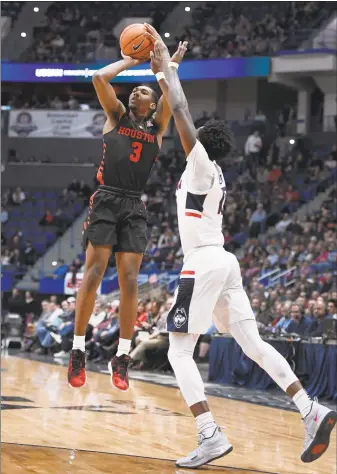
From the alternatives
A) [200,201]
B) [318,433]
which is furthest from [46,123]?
[318,433]

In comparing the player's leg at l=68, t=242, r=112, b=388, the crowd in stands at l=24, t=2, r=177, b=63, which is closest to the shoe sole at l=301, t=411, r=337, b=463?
the player's leg at l=68, t=242, r=112, b=388

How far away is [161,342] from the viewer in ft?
53.3

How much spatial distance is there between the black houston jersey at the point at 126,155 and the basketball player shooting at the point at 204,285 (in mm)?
414

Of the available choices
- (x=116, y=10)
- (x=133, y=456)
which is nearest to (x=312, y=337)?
(x=133, y=456)

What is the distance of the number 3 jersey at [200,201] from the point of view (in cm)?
589

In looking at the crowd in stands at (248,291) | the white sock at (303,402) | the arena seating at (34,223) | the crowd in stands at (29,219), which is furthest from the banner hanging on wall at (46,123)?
the white sock at (303,402)

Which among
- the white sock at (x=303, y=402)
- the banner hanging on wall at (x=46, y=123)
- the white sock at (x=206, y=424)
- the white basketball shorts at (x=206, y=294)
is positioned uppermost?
the banner hanging on wall at (x=46, y=123)

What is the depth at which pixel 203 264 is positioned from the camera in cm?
609

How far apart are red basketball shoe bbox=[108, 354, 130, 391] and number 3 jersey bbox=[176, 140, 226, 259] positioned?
35.3 inches

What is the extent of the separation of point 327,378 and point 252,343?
713cm

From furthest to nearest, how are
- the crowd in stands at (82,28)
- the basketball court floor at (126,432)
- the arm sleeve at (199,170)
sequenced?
the crowd in stands at (82,28) < the basketball court floor at (126,432) < the arm sleeve at (199,170)

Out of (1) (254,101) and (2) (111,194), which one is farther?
(1) (254,101)

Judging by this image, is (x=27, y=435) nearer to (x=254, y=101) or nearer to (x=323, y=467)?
(x=323, y=467)

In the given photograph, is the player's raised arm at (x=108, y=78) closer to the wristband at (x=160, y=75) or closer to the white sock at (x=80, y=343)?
the wristband at (x=160, y=75)
